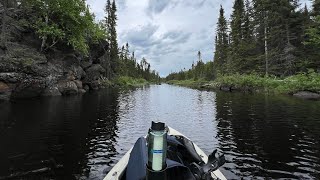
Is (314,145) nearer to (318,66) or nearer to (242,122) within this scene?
(242,122)

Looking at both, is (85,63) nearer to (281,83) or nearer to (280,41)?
(281,83)

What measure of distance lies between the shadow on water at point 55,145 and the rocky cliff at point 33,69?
11060 mm

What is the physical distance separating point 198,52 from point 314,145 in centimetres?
13400

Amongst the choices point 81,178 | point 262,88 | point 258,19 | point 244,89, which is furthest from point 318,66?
point 81,178

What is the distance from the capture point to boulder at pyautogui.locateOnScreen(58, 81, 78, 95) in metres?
39.1

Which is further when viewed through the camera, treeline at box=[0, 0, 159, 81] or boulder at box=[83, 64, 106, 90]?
boulder at box=[83, 64, 106, 90]

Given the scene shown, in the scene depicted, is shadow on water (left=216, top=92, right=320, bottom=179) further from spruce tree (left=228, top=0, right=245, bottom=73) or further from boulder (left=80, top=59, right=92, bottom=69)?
spruce tree (left=228, top=0, right=245, bottom=73)

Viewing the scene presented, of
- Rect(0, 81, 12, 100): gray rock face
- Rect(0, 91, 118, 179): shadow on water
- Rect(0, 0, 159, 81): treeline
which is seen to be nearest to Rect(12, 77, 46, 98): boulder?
Rect(0, 81, 12, 100): gray rock face

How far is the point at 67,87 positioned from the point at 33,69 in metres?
8.25

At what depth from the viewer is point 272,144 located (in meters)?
12.6

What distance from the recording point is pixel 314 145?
1227cm

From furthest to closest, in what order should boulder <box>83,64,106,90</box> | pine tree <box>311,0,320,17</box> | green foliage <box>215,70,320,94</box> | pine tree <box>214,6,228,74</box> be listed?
pine tree <box>214,6,228,74</box>, boulder <box>83,64,106,90</box>, pine tree <box>311,0,320,17</box>, green foliage <box>215,70,320,94</box>

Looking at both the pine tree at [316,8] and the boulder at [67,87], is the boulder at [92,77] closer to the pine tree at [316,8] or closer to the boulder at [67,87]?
the boulder at [67,87]

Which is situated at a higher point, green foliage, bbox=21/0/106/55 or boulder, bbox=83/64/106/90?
green foliage, bbox=21/0/106/55
